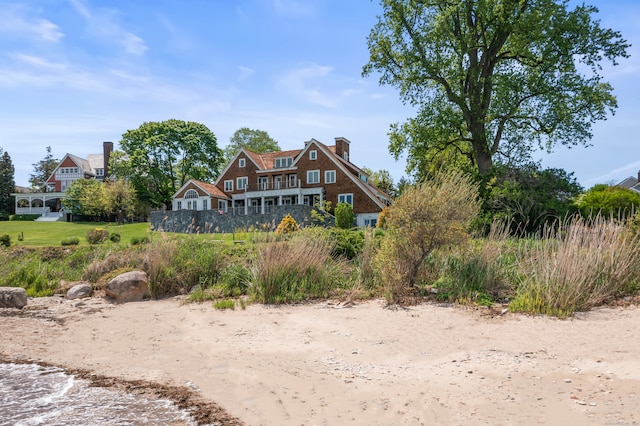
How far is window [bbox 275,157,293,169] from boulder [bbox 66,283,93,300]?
3503 centimetres

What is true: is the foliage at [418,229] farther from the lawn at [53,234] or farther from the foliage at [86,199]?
the foliage at [86,199]

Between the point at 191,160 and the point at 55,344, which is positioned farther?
the point at 191,160

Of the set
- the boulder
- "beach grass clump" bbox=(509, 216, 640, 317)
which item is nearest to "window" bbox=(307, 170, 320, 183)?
the boulder

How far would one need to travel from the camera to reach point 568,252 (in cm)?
1018

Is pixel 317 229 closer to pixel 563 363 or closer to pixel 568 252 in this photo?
pixel 568 252

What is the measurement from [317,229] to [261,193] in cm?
3309

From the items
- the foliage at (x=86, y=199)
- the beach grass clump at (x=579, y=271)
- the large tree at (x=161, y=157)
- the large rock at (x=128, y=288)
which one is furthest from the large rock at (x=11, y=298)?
the large tree at (x=161, y=157)

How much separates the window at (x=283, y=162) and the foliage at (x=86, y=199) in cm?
1876

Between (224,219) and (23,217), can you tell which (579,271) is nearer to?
(224,219)

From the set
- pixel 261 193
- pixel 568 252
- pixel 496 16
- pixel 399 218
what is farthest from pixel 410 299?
pixel 261 193

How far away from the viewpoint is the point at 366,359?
7.36 meters

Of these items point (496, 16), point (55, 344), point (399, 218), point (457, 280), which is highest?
point (496, 16)

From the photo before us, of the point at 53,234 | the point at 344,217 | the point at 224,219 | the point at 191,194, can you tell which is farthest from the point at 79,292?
the point at 191,194

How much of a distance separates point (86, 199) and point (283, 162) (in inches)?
915
